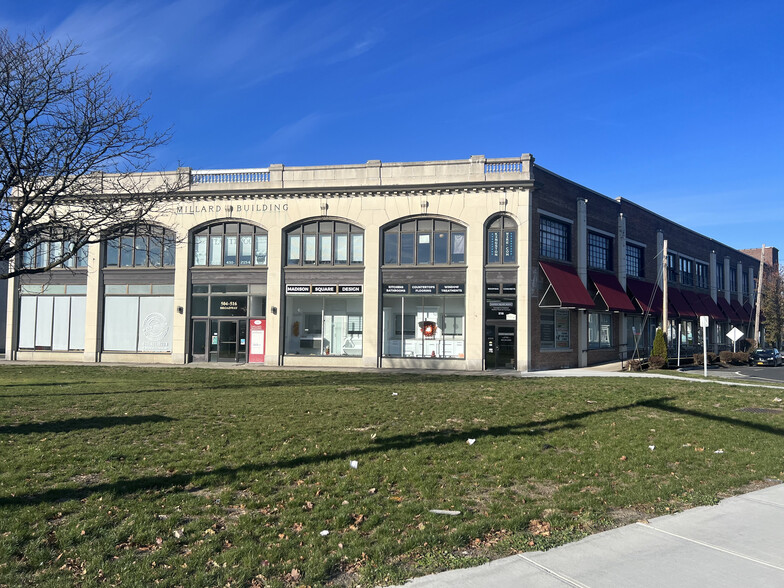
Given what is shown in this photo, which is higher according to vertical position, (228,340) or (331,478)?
(228,340)

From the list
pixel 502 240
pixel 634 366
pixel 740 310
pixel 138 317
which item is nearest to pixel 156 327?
pixel 138 317

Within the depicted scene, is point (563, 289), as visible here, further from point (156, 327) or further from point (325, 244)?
point (156, 327)

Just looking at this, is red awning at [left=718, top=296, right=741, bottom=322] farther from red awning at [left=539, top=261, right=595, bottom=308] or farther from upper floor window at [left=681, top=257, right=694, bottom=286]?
red awning at [left=539, top=261, right=595, bottom=308]

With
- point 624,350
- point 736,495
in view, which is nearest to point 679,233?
point 624,350

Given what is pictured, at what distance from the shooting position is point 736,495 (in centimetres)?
693

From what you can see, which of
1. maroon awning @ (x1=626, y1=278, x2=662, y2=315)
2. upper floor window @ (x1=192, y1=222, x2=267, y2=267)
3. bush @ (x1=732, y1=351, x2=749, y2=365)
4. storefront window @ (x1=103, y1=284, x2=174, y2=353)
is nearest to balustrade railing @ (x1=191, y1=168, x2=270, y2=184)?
upper floor window @ (x1=192, y1=222, x2=267, y2=267)

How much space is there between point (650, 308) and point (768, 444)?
94.5ft

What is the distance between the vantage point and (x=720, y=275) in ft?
175

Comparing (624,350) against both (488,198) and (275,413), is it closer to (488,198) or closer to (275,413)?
(488,198)

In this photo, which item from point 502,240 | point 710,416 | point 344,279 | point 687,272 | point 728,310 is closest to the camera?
point 710,416

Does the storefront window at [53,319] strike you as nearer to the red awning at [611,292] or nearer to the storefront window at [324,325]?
the storefront window at [324,325]

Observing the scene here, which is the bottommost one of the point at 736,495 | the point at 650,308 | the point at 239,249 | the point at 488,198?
the point at 736,495

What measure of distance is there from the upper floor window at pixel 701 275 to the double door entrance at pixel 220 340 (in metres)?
37.9

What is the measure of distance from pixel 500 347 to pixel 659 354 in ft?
31.0
